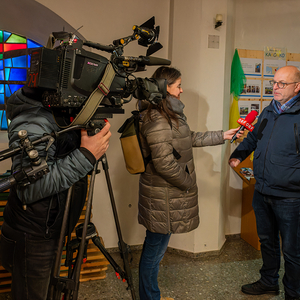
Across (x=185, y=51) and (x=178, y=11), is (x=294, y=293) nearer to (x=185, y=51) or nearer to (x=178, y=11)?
(x=185, y=51)

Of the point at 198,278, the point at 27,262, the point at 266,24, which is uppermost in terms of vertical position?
the point at 266,24

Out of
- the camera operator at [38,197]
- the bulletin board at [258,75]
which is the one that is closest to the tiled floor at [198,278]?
the camera operator at [38,197]

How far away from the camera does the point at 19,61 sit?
2.65 metres

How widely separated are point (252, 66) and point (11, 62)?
96.9 inches

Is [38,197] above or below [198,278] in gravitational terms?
above

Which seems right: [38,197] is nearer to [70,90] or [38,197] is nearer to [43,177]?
[43,177]

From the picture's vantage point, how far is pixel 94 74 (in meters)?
1.18

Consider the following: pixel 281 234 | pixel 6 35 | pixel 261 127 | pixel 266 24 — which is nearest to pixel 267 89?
pixel 266 24

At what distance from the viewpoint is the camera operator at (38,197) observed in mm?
1120

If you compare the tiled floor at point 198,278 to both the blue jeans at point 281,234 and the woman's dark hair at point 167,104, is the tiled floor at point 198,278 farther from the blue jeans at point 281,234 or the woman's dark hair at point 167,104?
the woman's dark hair at point 167,104

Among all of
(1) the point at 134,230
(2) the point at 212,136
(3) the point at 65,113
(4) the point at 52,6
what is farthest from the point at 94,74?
(1) the point at 134,230

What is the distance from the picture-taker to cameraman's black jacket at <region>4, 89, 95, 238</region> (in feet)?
3.65

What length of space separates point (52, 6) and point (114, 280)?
2396 mm

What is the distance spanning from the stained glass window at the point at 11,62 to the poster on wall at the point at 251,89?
7.13 ft
